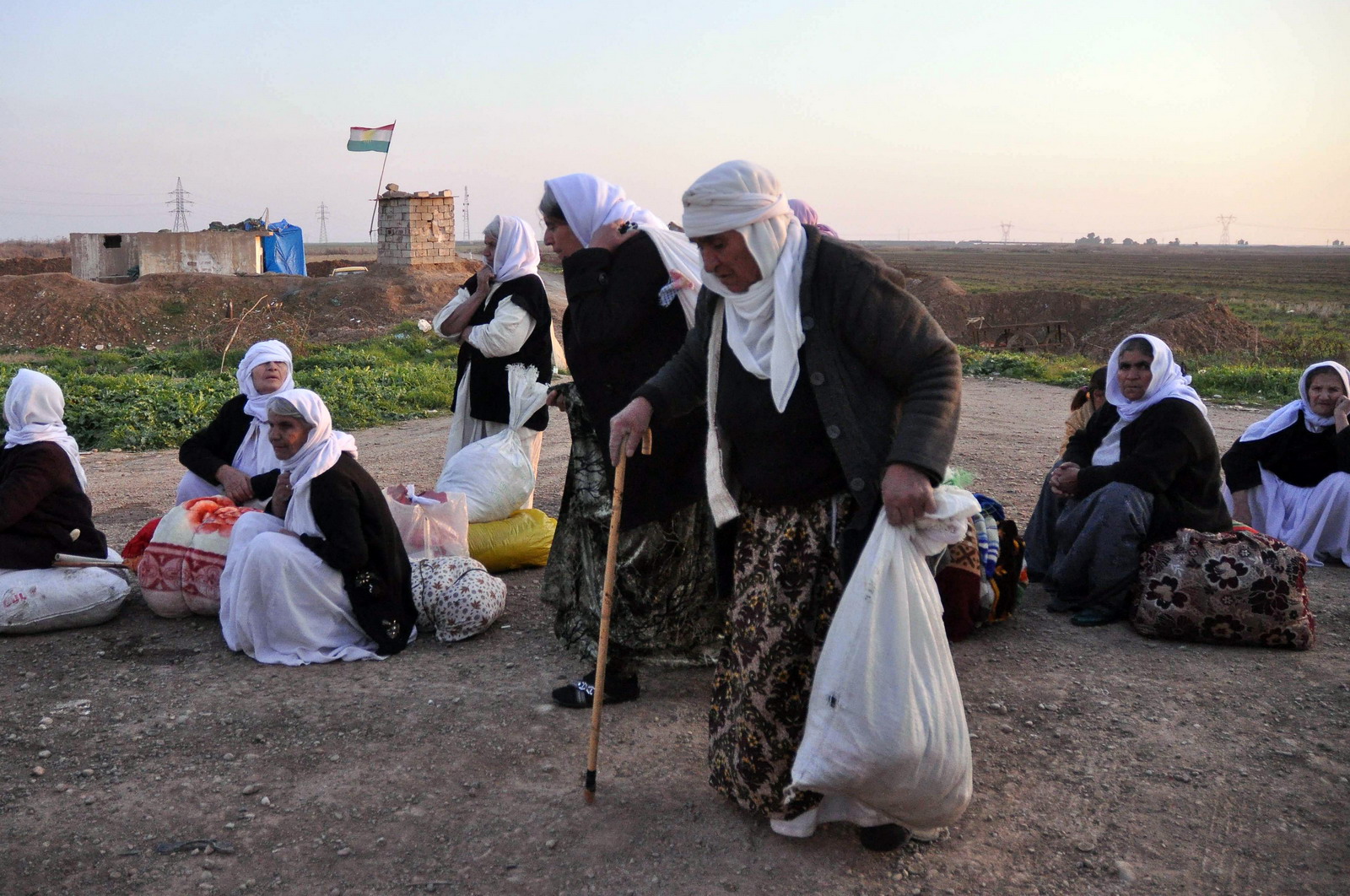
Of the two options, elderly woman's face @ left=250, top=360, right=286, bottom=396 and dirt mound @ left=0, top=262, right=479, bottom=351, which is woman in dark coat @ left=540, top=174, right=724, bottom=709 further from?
dirt mound @ left=0, top=262, right=479, bottom=351

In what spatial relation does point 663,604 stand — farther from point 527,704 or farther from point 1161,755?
point 1161,755

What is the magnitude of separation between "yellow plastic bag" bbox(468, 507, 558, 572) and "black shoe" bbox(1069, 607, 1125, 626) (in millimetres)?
2556

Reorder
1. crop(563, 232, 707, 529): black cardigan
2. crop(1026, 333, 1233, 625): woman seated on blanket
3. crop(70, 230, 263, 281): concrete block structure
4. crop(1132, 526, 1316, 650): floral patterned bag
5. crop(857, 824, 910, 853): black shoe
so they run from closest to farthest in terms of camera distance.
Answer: crop(857, 824, 910, 853): black shoe, crop(563, 232, 707, 529): black cardigan, crop(1132, 526, 1316, 650): floral patterned bag, crop(1026, 333, 1233, 625): woman seated on blanket, crop(70, 230, 263, 281): concrete block structure

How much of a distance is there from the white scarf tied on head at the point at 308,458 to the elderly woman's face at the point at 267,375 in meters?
0.81

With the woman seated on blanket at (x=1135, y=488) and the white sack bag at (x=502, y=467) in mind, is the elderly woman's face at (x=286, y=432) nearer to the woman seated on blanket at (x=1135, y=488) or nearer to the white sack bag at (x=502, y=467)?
the white sack bag at (x=502, y=467)

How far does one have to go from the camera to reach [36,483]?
464cm

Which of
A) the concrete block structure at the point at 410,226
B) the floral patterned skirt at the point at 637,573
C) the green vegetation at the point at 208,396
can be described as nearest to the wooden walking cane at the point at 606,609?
the floral patterned skirt at the point at 637,573

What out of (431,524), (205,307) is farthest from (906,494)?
(205,307)

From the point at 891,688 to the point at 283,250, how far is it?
1289 inches

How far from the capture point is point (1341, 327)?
108 feet

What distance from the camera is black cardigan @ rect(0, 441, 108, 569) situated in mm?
4605

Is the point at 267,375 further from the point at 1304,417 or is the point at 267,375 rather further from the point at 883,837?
the point at 1304,417

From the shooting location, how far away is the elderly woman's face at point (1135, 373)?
4844mm

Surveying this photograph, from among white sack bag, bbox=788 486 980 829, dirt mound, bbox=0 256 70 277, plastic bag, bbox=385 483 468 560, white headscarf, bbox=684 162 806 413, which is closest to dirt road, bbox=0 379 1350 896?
white sack bag, bbox=788 486 980 829
